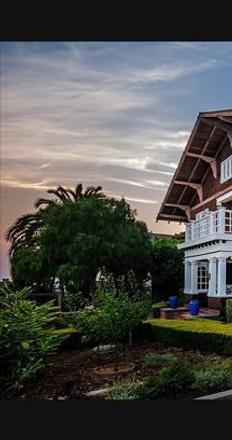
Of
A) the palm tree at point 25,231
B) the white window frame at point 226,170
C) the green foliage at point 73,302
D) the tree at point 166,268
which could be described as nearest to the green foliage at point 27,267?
the palm tree at point 25,231

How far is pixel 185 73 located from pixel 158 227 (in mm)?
5721

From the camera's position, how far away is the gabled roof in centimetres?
1055

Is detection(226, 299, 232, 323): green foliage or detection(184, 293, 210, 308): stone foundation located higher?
detection(184, 293, 210, 308): stone foundation

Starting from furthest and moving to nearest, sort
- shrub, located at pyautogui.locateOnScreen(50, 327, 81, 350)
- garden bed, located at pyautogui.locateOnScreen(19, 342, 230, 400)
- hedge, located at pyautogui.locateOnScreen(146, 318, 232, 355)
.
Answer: shrub, located at pyautogui.locateOnScreen(50, 327, 81, 350)
hedge, located at pyautogui.locateOnScreen(146, 318, 232, 355)
garden bed, located at pyautogui.locateOnScreen(19, 342, 230, 400)

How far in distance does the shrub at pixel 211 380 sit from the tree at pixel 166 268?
17.8 feet

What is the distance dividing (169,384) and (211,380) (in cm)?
54

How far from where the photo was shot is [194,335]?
7309 mm

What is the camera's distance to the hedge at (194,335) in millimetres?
6852

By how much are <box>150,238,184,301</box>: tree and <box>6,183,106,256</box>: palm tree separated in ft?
6.59

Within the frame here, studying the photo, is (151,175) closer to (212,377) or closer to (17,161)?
(17,161)

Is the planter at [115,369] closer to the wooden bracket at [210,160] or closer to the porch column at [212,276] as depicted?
the porch column at [212,276]

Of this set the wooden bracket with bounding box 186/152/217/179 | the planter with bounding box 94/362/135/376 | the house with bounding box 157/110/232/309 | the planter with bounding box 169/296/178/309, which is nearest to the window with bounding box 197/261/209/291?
the house with bounding box 157/110/232/309

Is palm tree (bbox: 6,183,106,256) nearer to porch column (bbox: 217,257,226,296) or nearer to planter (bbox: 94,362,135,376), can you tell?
porch column (bbox: 217,257,226,296)
